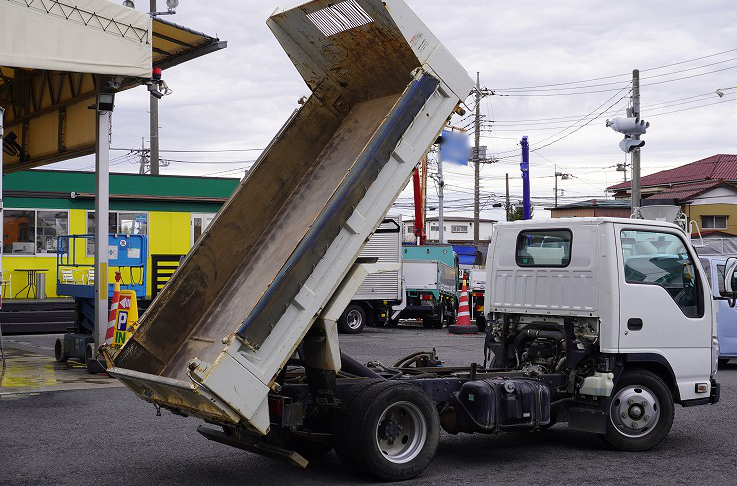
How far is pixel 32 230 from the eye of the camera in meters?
24.3

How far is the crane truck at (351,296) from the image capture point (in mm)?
6480

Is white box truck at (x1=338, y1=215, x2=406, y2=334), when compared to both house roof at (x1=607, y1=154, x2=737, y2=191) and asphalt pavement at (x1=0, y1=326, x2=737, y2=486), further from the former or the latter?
house roof at (x1=607, y1=154, x2=737, y2=191)

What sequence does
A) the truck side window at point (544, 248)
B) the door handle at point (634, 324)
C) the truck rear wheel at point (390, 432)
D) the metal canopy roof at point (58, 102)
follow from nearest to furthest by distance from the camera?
the truck rear wheel at point (390, 432)
the door handle at point (634, 324)
the truck side window at point (544, 248)
the metal canopy roof at point (58, 102)

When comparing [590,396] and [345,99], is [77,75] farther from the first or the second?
[590,396]

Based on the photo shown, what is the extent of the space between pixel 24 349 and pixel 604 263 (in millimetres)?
13194

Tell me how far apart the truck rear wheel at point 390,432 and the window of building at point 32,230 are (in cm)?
1960

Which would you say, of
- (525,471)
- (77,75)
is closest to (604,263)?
(525,471)

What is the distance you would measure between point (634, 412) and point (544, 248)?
1826 millimetres

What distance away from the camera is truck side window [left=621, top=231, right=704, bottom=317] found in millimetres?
8312

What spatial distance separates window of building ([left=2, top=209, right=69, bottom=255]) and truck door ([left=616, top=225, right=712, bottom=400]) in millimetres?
19629

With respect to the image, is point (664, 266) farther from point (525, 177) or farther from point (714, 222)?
point (714, 222)

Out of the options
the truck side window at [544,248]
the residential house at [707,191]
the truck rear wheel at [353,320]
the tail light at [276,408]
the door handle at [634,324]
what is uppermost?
the residential house at [707,191]

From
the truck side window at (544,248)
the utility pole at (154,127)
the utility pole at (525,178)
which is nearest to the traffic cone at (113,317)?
the truck side window at (544,248)

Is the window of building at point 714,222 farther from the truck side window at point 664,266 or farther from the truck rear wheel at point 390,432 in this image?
the truck rear wheel at point 390,432
